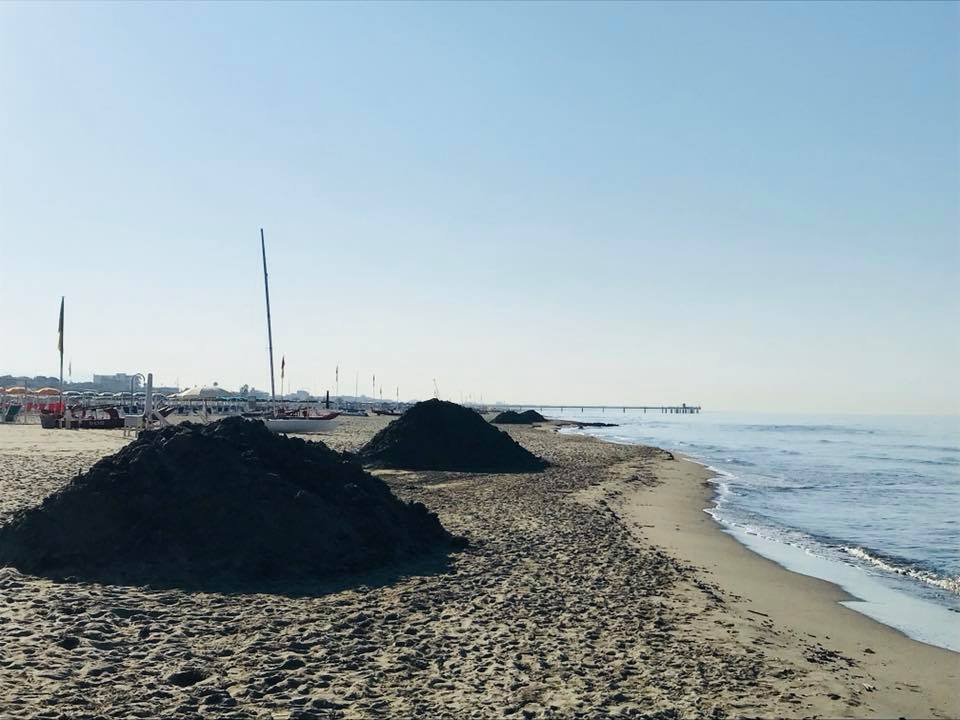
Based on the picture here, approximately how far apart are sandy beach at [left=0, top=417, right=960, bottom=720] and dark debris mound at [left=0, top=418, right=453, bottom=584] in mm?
657

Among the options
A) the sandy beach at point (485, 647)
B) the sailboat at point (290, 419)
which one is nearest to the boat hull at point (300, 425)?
the sailboat at point (290, 419)

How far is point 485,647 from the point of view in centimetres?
838

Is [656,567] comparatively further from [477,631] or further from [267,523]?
[267,523]

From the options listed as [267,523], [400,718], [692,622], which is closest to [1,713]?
[400,718]

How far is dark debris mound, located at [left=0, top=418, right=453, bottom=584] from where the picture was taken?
1147 centimetres

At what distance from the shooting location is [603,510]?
2045 cm

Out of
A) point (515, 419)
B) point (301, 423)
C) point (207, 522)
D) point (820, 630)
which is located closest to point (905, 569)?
point (820, 630)

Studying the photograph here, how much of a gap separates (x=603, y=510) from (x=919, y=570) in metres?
7.53

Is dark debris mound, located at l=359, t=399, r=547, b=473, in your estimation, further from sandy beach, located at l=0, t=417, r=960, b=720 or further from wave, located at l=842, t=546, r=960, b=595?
sandy beach, located at l=0, t=417, r=960, b=720

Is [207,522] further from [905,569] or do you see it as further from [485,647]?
[905,569]

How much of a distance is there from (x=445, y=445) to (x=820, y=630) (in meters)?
23.2

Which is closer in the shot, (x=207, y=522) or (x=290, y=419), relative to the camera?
(x=207, y=522)

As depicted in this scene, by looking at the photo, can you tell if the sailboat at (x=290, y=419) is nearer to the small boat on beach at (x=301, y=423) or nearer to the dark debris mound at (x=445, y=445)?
the small boat on beach at (x=301, y=423)

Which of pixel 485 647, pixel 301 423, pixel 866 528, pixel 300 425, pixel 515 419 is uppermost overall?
pixel 301 423
